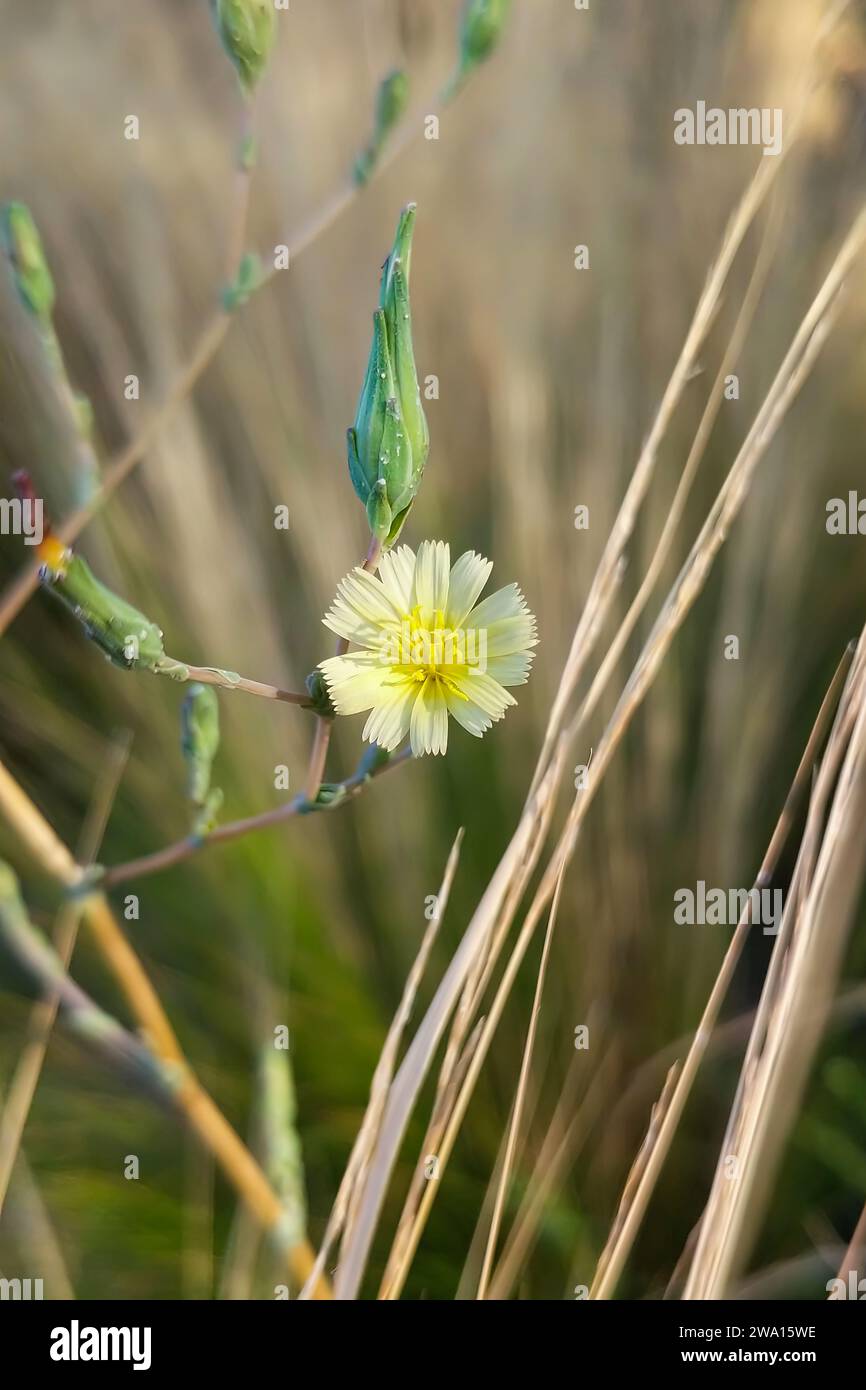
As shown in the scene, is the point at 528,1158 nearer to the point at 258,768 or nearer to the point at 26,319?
the point at 258,768

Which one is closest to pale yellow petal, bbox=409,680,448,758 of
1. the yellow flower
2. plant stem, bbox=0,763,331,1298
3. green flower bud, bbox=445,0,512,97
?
the yellow flower

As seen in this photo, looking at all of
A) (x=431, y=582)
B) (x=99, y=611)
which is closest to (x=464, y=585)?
(x=431, y=582)

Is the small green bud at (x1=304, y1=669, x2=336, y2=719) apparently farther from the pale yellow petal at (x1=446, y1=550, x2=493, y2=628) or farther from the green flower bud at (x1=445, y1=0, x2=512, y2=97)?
the green flower bud at (x1=445, y1=0, x2=512, y2=97)

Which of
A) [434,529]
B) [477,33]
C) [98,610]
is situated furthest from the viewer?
[434,529]

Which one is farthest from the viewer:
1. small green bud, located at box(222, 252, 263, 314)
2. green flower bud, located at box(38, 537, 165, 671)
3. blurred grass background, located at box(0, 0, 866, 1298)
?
blurred grass background, located at box(0, 0, 866, 1298)

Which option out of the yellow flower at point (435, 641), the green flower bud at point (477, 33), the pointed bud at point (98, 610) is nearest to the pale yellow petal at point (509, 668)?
the yellow flower at point (435, 641)

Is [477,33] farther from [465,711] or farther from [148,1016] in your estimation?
[148,1016]

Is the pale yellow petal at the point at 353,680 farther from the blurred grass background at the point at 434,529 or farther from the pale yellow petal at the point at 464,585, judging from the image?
the blurred grass background at the point at 434,529

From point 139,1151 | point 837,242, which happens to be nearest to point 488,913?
point 139,1151
